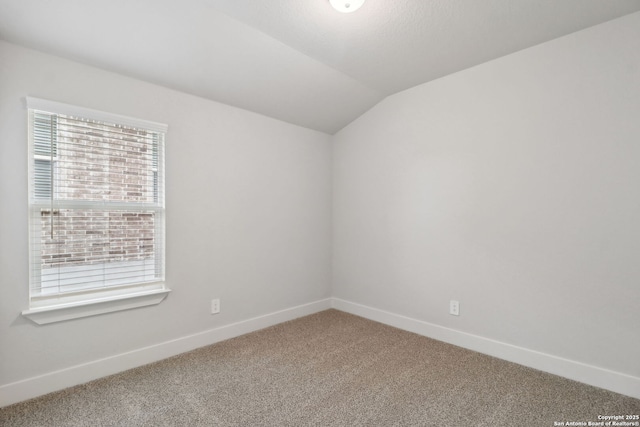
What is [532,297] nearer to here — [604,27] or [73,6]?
[604,27]

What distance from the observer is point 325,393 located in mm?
2025

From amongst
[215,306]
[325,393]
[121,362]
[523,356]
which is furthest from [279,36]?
[523,356]

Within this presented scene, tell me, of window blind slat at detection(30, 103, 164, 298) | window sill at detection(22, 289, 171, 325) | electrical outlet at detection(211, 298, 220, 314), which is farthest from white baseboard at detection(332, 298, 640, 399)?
window blind slat at detection(30, 103, 164, 298)

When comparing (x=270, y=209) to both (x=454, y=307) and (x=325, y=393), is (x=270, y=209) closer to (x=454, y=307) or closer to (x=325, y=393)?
(x=325, y=393)

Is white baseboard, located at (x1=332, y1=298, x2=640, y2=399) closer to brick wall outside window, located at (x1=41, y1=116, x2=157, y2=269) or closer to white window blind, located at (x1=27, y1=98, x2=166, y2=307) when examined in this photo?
white window blind, located at (x1=27, y1=98, x2=166, y2=307)

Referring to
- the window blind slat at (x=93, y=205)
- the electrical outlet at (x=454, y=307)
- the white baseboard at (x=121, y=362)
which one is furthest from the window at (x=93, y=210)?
the electrical outlet at (x=454, y=307)

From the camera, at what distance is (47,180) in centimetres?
201

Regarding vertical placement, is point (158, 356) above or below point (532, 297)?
below

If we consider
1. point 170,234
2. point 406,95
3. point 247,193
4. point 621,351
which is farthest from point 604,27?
point 170,234

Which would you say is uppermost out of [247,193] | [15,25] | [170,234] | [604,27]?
[604,27]

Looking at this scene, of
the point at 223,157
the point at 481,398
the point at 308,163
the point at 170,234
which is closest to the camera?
the point at 481,398

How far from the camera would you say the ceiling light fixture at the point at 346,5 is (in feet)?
6.08

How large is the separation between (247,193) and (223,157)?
1.33 ft

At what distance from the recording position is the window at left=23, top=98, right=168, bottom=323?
200 cm
